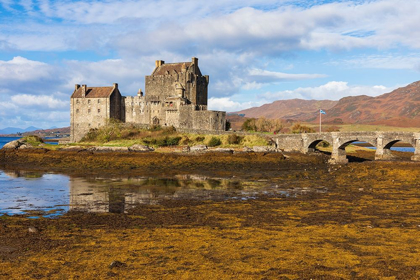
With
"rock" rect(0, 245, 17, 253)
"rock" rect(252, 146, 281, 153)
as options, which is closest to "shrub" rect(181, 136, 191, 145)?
"rock" rect(252, 146, 281, 153)

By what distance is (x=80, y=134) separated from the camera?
80062 mm

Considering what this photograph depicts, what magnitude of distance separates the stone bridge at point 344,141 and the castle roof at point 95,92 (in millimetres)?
35521

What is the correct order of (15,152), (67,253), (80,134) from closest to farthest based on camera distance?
(67,253)
(15,152)
(80,134)

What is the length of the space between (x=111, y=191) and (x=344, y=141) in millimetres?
35904

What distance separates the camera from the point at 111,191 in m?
29.7

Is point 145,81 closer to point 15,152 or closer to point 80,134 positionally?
point 80,134

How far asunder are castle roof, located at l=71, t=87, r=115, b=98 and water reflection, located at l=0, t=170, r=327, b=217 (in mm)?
40202

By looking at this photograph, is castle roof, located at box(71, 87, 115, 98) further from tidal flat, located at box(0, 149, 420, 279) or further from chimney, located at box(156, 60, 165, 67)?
tidal flat, located at box(0, 149, 420, 279)

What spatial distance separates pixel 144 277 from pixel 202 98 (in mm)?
72276

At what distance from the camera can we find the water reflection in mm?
23844

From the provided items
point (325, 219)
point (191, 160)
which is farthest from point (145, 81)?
point (325, 219)

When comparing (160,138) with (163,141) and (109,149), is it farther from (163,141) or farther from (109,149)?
(109,149)

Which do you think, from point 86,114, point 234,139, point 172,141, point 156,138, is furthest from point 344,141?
point 86,114

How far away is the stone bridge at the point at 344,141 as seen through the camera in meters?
49.4
